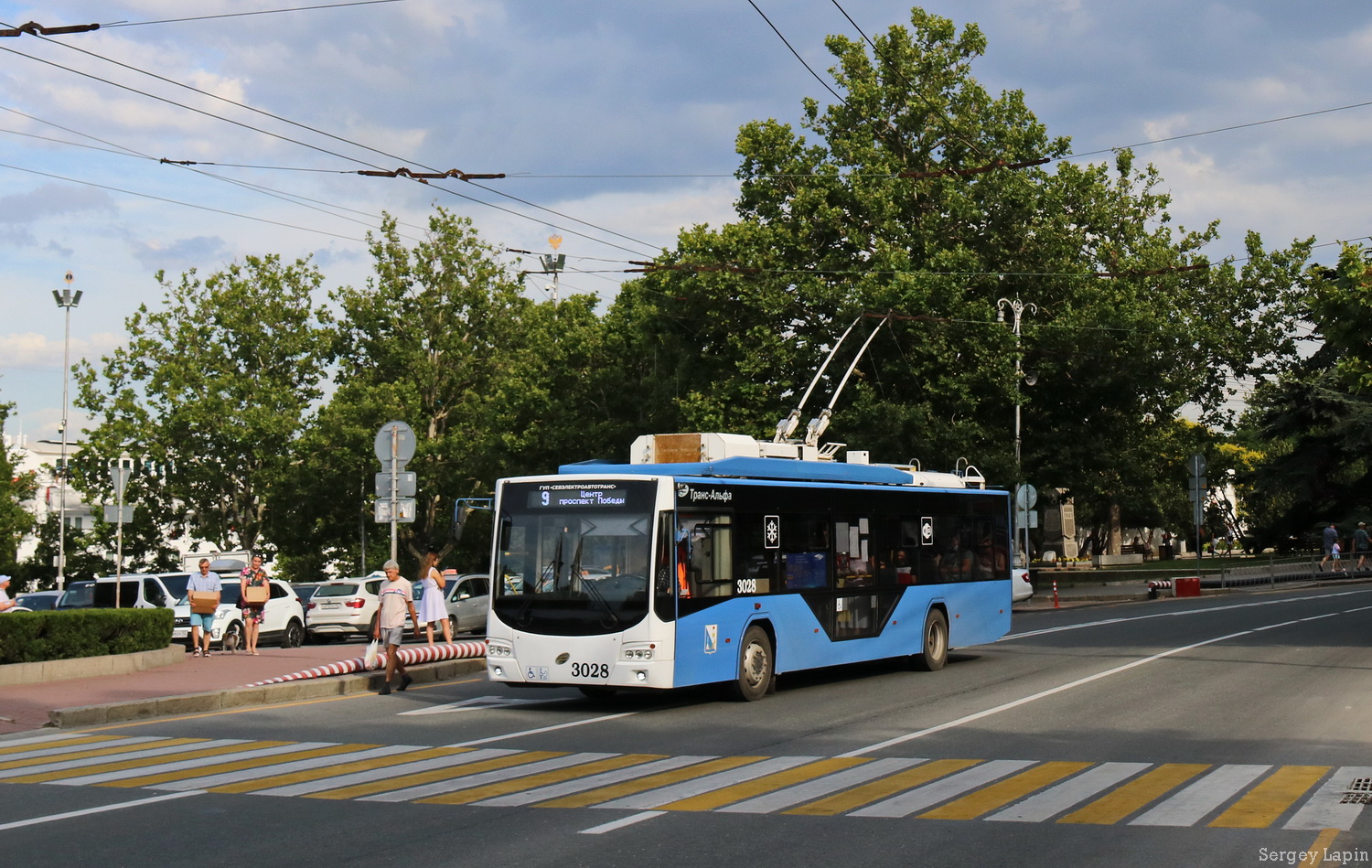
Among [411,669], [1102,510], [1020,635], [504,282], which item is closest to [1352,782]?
[411,669]

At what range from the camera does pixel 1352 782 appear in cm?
962

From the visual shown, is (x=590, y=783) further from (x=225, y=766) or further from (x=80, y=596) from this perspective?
(x=80, y=596)

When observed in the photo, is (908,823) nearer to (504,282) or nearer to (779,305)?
(779,305)

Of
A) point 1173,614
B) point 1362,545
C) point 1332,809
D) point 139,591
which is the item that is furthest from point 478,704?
point 1362,545

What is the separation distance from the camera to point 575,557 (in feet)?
50.1

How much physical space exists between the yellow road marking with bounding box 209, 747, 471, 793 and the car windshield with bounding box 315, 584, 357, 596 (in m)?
20.5

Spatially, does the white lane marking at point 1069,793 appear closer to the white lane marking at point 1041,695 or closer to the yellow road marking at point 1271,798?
the yellow road marking at point 1271,798

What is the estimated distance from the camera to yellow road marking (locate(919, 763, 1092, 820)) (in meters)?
8.73

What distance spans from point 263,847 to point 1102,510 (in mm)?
75013

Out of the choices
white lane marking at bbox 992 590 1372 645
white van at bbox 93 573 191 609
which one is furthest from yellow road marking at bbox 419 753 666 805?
white van at bbox 93 573 191 609

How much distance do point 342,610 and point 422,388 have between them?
31324mm

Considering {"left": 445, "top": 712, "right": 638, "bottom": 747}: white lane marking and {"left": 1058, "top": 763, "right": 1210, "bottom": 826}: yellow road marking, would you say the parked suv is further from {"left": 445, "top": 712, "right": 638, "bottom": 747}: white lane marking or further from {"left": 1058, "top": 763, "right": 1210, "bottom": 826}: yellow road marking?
{"left": 1058, "top": 763, "right": 1210, "bottom": 826}: yellow road marking

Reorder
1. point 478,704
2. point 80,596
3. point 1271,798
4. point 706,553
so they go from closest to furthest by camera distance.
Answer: point 1271,798
point 706,553
point 478,704
point 80,596

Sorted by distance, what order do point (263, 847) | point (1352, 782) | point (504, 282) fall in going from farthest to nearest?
point (504, 282) → point (1352, 782) → point (263, 847)
